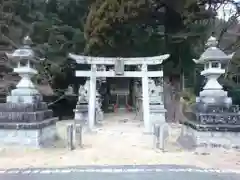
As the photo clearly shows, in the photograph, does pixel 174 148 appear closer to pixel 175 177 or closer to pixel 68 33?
pixel 175 177

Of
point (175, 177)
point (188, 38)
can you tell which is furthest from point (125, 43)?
point (175, 177)

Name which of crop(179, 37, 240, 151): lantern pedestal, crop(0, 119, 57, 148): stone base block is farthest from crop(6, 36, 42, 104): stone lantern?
crop(179, 37, 240, 151): lantern pedestal

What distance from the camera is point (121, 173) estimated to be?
5.83 meters

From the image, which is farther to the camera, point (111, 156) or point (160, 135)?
point (160, 135)

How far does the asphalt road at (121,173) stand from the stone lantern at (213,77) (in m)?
2.81

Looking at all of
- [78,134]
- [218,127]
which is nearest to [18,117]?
[78,134]

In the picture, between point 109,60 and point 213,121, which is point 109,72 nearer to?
point 109,60

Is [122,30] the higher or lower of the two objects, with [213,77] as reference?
higher

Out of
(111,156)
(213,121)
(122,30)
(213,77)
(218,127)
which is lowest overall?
(111,156)

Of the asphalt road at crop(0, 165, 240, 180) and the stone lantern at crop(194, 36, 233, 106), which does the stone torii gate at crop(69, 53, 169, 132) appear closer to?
the stone lantern at crop(194, 36, 233, 106)

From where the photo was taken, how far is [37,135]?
8.47 metres

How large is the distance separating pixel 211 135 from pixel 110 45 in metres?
9.13

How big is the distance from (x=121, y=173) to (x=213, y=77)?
4465 millimetres

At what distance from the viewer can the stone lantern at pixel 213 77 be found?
8672 millimetres
